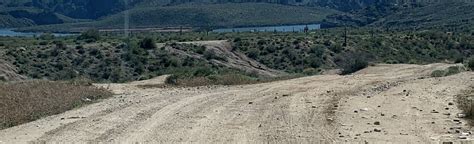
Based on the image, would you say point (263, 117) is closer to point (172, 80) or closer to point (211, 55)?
point (172, 80)

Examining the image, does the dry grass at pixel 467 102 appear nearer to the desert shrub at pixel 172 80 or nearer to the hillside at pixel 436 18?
the desert shrub at pixel 172 80

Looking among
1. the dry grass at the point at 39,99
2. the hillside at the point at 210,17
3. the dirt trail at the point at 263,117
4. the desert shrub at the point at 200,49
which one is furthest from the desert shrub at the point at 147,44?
the hillside at the point at 210,17

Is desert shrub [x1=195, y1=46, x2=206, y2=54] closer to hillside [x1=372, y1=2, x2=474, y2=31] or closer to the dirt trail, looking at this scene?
the dirt trail

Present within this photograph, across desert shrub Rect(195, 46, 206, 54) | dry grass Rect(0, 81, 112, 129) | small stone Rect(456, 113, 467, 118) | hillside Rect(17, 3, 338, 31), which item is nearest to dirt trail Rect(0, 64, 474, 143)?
small stone Rect(456, 113, 467, 118)

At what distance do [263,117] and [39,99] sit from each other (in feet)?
24.9

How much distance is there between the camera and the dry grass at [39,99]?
20469 millimetres

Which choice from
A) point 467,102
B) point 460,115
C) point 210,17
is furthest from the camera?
point 210,17

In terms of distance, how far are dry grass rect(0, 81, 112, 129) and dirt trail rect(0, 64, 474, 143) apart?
1.76 feet

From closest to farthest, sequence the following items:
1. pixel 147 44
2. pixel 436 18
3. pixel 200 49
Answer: pixel 200 49, pixel 147 44, pixel 436 18

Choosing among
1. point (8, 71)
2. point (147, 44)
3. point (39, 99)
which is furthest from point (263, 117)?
point (147, 44)

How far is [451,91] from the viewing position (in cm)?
2609

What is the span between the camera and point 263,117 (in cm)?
1975

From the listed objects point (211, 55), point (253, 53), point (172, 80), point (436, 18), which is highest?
point (172, 80)

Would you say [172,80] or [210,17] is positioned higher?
[172,80]
